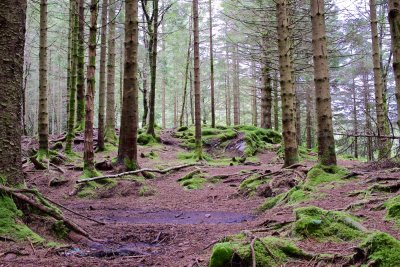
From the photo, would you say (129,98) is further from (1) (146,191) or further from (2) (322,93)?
(2) (322,93)

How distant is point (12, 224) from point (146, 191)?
17.7 ft

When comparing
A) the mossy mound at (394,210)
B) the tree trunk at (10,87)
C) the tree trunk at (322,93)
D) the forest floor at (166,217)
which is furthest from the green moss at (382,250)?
the tree trunk at (322,93)

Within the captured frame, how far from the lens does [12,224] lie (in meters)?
3.96

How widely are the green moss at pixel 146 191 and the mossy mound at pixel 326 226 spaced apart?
5848mm

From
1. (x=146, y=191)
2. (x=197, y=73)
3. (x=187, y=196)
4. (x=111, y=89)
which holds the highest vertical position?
(x=197, y=73)

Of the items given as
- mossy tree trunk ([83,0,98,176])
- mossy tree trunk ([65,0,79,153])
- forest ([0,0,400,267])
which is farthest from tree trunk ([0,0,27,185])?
mossy tree trunk ([65,0,79,153])

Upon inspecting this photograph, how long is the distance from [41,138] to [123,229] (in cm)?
730

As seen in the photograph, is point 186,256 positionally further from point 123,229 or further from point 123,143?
point 123,143

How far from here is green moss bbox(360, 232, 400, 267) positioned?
8.39 ft

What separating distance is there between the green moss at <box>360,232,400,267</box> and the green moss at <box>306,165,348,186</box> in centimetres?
376

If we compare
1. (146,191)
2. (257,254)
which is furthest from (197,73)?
(257,254)

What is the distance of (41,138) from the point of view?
11.5 metres

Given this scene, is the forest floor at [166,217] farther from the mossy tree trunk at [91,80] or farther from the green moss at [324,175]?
the mossy tree trunk at [91,80]

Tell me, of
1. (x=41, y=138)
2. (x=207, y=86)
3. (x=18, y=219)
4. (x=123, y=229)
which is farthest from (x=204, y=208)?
(x=207, y=86)
